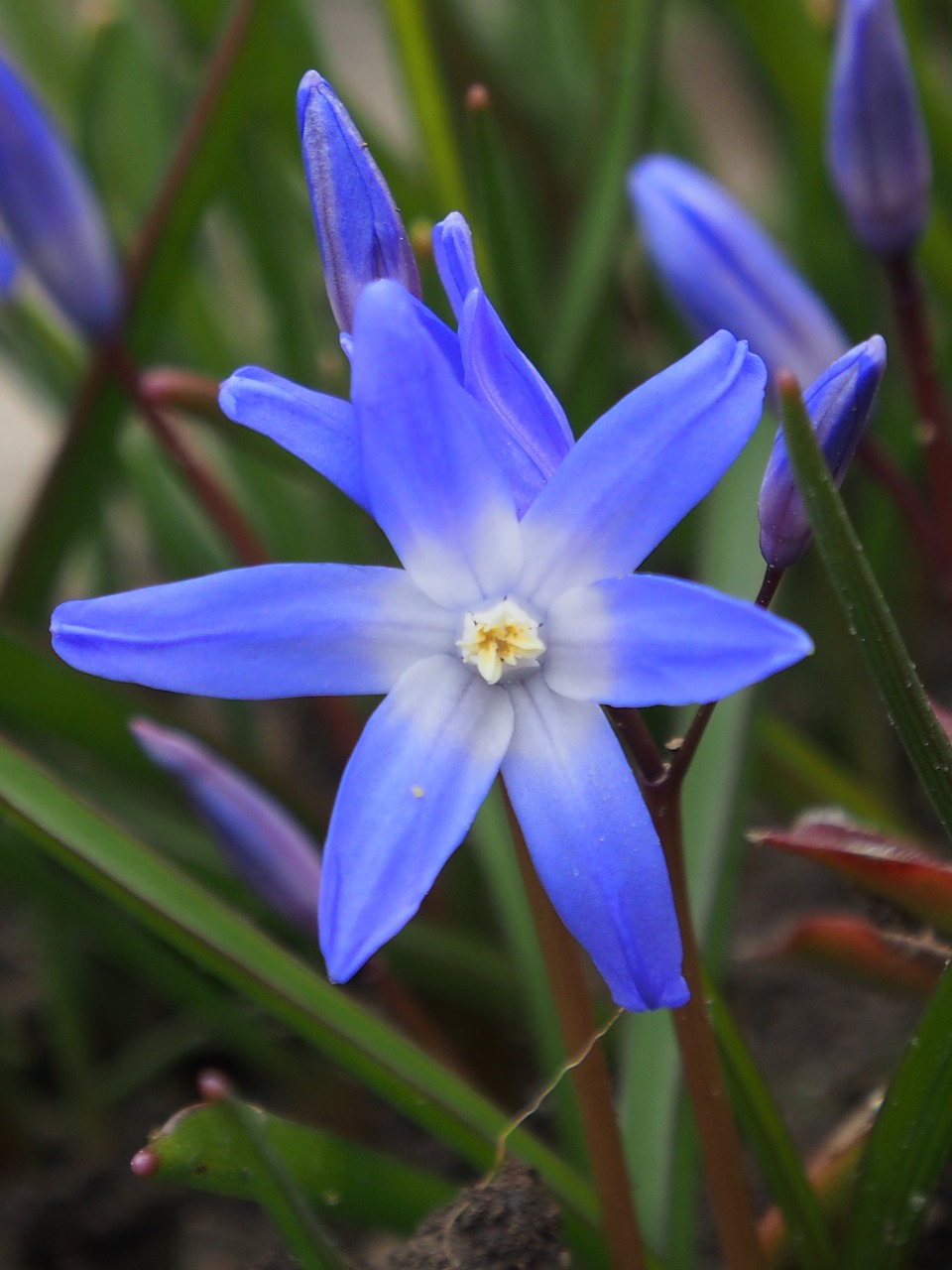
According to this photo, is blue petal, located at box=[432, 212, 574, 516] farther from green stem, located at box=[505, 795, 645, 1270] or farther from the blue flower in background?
green stem, located at box=[505, 795, 645, 1270]

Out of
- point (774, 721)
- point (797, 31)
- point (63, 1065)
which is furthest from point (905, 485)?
point (63, 1065)

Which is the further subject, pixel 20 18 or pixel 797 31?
pixel 20 18

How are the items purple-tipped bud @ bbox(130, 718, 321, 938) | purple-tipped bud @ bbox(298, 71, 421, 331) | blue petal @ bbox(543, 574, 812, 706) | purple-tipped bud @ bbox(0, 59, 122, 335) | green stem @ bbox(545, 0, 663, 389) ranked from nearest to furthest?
blue petal @ bbox(543, 574, 812, 706) < purple-tipped bud @ bbox(298, 71, 421, 331) < purple-tipped bud @ bbox(130, 718, 321, 938) < purple-tipped bud @ bbox(0, 59, 122, 335) < green stem @ bbox(545, 0, 663, 389)

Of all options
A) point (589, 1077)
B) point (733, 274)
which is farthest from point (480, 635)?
point (733, 274)

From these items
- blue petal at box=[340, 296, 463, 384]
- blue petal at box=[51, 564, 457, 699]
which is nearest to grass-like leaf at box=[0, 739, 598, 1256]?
blue petal at box=[51, 564, 457, 699]

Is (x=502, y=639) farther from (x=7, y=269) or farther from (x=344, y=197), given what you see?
(x=7, y=269)

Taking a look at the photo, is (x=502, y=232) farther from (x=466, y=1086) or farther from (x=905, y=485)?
(x=466, y=1086)
